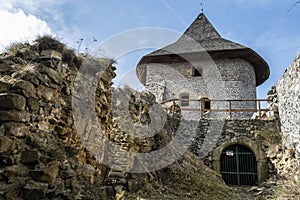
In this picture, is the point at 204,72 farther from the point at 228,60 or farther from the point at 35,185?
the point at 35,185

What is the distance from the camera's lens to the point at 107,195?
14.8 feet

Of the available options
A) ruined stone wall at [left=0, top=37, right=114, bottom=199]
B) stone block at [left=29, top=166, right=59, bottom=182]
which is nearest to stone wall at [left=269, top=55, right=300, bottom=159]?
ruined stone wall at [left=0, top=37, right=114, bottom=199]

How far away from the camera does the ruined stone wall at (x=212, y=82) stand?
50.8 feet

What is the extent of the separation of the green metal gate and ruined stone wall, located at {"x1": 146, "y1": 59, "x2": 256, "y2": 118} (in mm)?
4379

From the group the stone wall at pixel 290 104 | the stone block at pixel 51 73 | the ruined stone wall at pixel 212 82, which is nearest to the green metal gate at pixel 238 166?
the stone wall at pixel 290 104

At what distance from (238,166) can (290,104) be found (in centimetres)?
327

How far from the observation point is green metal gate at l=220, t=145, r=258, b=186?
1062cm

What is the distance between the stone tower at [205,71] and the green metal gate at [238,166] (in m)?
4.26

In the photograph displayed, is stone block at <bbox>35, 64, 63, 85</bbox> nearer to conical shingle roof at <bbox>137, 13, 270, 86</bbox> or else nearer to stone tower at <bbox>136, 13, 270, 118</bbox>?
stone tower at <bbox>136, 13, 270, 118</bbox>

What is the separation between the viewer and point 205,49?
15.9 m

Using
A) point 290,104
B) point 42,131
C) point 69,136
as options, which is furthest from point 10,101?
point 290,104

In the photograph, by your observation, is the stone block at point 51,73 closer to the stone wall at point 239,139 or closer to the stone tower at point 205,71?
the stone wall at point 239,139

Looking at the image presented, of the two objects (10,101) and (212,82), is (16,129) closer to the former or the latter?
(10,101)

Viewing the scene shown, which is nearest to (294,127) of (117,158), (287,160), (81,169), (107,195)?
(287,160)
